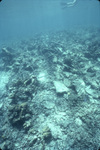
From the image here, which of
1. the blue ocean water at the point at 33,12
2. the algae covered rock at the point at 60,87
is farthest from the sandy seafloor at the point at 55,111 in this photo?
the blue ocean water at the point at 33,12

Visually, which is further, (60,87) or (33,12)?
(33,12)

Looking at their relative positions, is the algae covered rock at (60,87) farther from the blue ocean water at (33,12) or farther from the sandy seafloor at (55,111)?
the blue ocean water at (33,12)

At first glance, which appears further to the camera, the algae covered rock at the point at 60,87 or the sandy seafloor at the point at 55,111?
the algae covered rock at the point at 60,87

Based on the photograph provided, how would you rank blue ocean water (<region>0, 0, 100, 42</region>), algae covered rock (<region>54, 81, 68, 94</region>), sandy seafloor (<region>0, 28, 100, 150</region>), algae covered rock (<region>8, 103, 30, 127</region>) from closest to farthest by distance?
sandy seafloor (<region>0, 28, 100, 150</region>), algae covered rock (<region>8, 103, 30, 127</region>), algae covered rock (<region>54, 81, 68, 94</region>), blue ocean water (<region>0, 0, 100, 42</region>)

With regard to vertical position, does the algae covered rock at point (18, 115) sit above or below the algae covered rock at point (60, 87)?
above

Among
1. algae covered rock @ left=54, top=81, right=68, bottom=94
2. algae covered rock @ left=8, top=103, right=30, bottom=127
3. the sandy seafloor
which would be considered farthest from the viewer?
algae covered rock @ left=54, top=81, right=68, bottom=94

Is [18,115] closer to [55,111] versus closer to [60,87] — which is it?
[55,111]

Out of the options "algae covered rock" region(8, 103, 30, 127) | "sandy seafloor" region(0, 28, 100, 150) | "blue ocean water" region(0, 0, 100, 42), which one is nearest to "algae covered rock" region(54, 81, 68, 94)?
"sandy seafloor" region(0, 28, 100, 150)

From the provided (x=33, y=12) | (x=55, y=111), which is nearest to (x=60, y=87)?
(x=55, y=111)

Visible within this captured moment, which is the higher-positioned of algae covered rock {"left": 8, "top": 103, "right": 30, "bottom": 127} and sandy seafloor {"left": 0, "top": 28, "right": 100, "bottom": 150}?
algae covered rock {"left": 8, "top": 103, "right": 30, "bottom": 127}

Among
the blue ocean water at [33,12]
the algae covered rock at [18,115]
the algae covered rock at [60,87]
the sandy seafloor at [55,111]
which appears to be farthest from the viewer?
the blue ocean water at [33,12]

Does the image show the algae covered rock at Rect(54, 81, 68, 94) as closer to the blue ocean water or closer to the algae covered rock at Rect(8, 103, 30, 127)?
the algae covered rock at Rect(8, 103, 30, 127)

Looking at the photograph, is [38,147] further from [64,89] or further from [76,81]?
[76,81]

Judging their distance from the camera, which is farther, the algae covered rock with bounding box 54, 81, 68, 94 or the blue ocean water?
the blue ocean water
